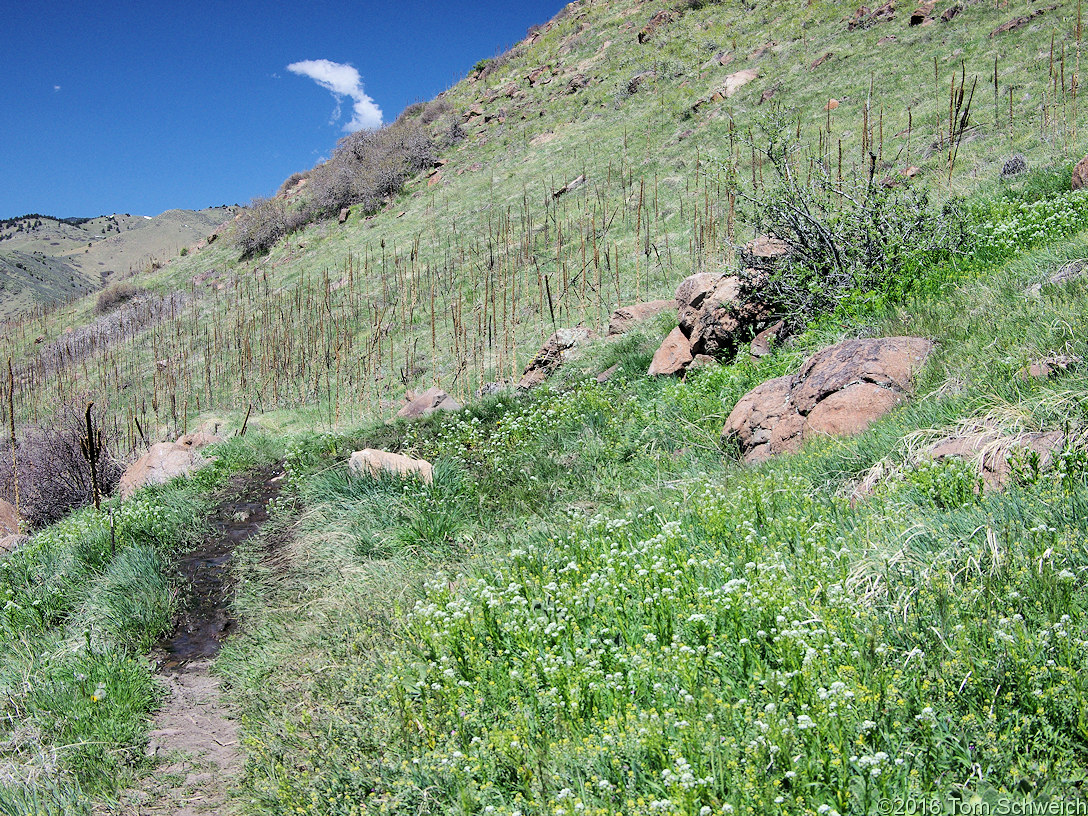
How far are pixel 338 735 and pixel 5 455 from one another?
15.1m

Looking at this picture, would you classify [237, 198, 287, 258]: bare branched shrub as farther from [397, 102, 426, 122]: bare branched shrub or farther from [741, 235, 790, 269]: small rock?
[741, 235, 790, 269]: small rock

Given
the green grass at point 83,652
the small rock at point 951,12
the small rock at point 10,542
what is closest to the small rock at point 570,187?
the small rock at point 951,12

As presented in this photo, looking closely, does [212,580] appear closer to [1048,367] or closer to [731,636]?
[731,636]

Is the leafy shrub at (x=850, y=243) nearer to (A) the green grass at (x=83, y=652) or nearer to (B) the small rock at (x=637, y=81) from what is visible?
(A) the green grass at (x=83, y=652)

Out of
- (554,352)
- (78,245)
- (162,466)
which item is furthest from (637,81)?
(78,245)

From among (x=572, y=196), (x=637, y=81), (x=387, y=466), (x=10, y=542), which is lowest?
(x=387, y=466)

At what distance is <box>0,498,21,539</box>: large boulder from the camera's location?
1059cm

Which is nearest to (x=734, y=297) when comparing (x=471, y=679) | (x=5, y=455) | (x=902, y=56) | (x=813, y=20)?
(x=471, y=679)

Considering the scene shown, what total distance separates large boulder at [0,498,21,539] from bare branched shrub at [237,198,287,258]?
26425 mm

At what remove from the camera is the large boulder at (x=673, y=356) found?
26.1ft

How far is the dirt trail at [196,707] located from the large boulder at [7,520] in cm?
612

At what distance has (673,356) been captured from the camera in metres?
8.12

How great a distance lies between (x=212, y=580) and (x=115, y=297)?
3800cm

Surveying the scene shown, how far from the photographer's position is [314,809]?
261cm
